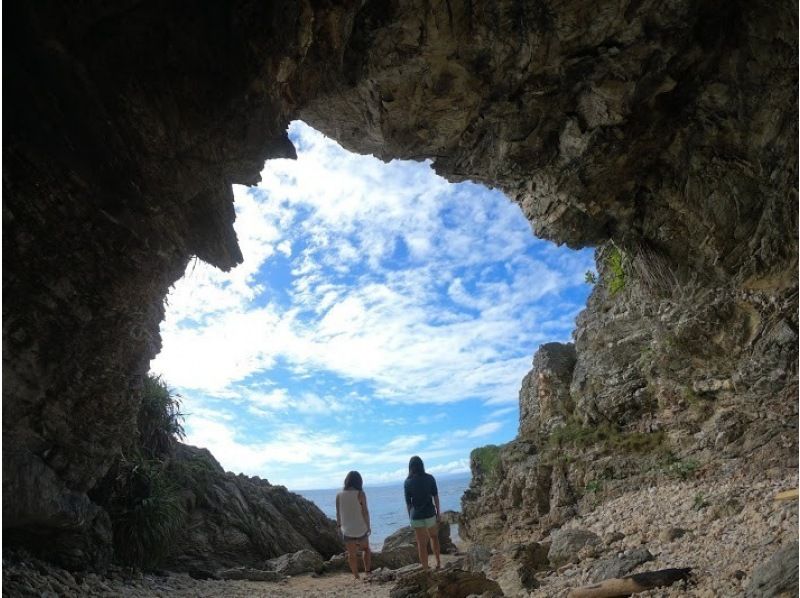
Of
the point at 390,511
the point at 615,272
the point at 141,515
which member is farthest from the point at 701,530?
the point at 390,511

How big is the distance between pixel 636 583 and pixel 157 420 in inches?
445

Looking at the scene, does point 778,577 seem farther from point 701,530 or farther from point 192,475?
point 192,475

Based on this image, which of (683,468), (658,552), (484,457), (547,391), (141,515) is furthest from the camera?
(484,457)

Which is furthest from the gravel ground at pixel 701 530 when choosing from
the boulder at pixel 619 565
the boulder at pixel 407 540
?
the boulder at pixel 407 540

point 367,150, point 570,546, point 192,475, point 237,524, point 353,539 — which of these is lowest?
point 570,546

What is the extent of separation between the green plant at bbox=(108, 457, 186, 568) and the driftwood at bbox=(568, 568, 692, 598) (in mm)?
7305

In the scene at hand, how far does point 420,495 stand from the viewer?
8.77 metres

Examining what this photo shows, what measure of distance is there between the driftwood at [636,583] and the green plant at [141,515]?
7.30 m

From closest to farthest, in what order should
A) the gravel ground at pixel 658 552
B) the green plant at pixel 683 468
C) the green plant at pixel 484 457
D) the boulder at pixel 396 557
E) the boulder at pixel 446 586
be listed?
the gravel ground at pixel 658 552
the boulder at pixel 446 586
the green plant at pixel 683 468
the boulder at pixel 396 557
the green plant at pixel 484 457

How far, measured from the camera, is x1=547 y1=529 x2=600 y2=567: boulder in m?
7.87

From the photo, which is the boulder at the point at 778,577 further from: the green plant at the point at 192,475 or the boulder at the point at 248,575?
the green plant at the point at 192,475

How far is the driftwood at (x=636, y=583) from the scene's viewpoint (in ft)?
16.3

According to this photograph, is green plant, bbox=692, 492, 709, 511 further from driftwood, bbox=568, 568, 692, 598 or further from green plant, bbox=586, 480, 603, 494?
driftwood, bbox=568, 568, 692, 598

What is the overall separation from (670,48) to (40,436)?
10668 mm
